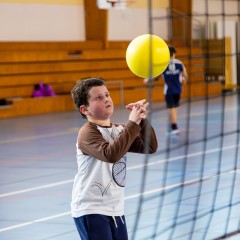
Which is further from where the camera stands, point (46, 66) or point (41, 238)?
point (46, 66)

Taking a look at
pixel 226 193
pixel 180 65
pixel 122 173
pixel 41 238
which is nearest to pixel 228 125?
pixel 180 65

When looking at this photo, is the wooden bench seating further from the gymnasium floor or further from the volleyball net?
the volleyball net

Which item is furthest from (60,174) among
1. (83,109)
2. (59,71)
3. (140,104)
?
(59,71)

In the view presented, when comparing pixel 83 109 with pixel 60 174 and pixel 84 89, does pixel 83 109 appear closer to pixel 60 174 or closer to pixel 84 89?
pixel 84 89

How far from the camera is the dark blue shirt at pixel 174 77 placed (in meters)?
11.3

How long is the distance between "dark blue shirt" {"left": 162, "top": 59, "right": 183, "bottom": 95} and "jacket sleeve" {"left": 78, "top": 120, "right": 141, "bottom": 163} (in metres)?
8.25

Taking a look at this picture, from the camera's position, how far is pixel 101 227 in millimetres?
3092

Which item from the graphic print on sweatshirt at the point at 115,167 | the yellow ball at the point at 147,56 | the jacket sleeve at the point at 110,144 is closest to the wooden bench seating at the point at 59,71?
the yellow ball at the point at 147,56

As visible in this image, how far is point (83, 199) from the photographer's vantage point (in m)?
3.13

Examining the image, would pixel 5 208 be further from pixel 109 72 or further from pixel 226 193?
pixel 109 72

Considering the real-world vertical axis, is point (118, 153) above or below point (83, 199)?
above

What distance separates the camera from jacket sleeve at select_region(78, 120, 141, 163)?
299 cm

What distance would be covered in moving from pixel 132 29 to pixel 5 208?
47.6 feet

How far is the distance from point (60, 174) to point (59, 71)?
10.2 metres
